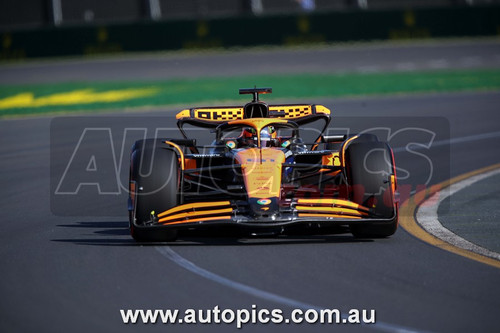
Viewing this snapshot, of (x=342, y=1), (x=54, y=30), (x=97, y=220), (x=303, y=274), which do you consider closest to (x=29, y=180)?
(x=97, y=220)

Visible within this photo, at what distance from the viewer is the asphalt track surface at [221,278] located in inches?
278

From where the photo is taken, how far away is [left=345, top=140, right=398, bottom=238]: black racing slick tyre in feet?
31.6

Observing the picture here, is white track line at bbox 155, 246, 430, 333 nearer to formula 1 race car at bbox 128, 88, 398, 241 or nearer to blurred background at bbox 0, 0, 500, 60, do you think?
formula 1 race car at bbox 128, 88, 398, 241

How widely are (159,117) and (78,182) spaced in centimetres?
857

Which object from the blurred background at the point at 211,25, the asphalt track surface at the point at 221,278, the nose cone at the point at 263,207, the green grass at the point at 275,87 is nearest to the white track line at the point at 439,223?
the asphalt track surface at the point at 221,278

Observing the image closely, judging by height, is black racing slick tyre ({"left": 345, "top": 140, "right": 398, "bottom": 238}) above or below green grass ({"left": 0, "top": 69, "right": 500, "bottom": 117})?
below

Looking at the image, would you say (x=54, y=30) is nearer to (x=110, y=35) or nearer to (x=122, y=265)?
(x=110, y=35)

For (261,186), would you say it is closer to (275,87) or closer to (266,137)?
(266,137)

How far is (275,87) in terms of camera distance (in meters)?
28.7

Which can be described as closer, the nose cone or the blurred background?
the nose cone

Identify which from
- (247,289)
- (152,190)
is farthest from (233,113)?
(247,289)

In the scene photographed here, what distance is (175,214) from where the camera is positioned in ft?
31.1

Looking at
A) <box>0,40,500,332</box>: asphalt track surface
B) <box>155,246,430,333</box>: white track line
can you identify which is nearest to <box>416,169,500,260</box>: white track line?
<box>0,40,500,332</box>: asphalt track surface

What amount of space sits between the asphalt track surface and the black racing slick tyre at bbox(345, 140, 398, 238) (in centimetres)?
15
